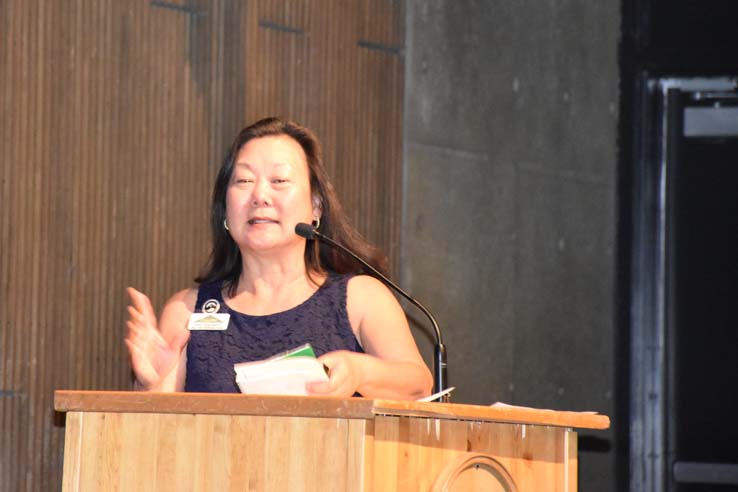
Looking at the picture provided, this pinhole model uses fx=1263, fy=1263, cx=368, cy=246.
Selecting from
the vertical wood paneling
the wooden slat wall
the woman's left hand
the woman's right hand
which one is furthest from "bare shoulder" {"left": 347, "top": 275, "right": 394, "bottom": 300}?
the vertical wood paneling

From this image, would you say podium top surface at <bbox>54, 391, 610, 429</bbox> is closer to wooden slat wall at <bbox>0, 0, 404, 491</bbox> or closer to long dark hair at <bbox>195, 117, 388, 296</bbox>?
long dark hair at <bbox>195, 117, 388, 296</bbox>

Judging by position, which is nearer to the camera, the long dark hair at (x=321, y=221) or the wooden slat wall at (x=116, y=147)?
the long dark hair at (x=321, y=221)

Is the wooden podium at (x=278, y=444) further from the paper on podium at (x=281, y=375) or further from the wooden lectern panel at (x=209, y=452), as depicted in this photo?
the paper on podium at (x=281, y=375)

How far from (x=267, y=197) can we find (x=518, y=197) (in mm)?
2168

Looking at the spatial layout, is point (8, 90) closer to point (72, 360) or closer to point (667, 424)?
point (72, 360)

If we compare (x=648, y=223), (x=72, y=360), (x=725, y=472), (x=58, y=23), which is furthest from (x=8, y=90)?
(x=725, y=472)

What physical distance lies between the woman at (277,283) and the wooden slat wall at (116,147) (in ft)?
2.11

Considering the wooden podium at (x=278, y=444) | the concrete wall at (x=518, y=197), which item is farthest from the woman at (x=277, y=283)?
the concrete wall at (x=518, y=197)

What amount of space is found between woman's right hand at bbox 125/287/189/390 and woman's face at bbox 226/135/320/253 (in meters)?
0.42

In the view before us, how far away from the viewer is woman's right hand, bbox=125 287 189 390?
2.92 m

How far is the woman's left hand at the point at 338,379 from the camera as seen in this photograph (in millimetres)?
2449

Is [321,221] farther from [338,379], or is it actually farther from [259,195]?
[338,379]

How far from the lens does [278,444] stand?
7.54 ft

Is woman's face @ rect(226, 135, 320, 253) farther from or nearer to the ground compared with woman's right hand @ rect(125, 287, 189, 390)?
farther from the ground
